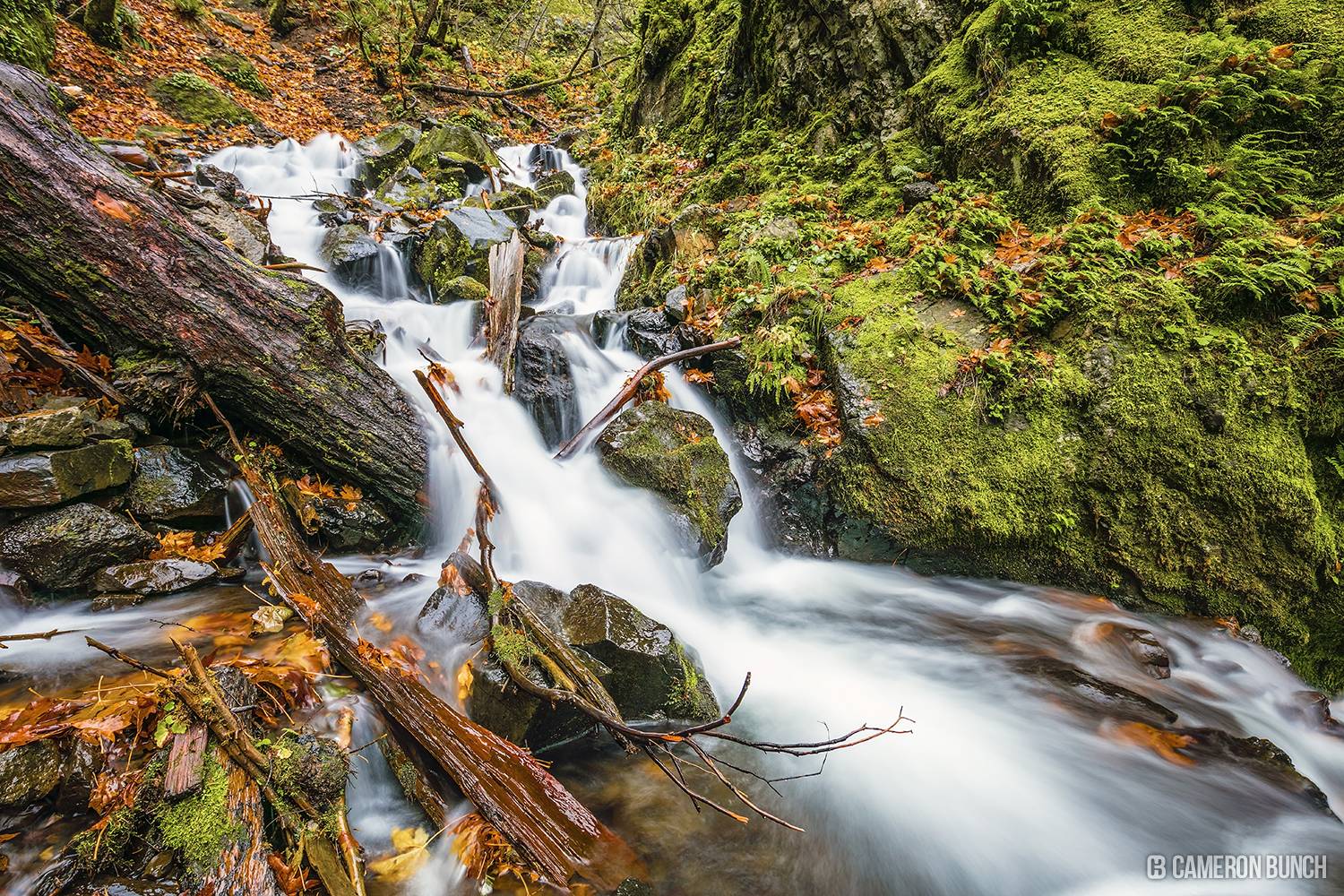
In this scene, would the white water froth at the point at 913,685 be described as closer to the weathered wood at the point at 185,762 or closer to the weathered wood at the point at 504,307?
the weathered wood at the point at 504,307

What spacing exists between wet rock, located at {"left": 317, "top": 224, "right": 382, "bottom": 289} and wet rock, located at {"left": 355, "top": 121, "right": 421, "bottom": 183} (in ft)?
11.9

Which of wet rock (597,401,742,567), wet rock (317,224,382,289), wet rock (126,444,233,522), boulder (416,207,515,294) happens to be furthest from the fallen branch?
wet rock (126,444,233,522)

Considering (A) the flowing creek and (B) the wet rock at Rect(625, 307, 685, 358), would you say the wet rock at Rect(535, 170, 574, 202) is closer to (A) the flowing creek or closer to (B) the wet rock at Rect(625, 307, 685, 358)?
(B) the wet rock at Rect(625, 307, 685, 358)

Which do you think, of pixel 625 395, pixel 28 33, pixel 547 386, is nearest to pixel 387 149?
pixel 28 33

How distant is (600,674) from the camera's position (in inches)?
122

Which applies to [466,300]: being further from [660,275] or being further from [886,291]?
[886,291]

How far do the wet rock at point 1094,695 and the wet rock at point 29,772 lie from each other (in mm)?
5232

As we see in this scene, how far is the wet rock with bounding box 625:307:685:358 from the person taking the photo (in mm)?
6285

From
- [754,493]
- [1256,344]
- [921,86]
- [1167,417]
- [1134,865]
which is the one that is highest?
[921,86]

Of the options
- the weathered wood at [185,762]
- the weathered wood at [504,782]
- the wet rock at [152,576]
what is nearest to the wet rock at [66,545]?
the wet rock at [152,576]

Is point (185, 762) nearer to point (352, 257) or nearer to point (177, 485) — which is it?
point (177, 485)

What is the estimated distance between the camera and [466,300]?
7023 mm

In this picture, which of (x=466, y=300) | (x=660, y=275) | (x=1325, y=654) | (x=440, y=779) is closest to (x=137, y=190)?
(x=466, y=300)

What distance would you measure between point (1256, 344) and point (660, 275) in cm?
586
